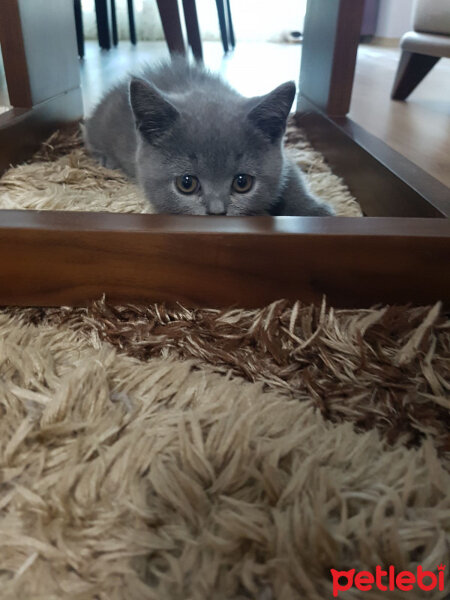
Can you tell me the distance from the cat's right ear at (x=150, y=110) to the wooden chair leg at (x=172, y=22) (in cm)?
156

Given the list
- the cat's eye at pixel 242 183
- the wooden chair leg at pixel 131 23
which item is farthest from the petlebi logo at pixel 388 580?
the wooden chair leg at pixel 131 23

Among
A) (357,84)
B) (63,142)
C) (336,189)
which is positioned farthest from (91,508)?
(357,84)

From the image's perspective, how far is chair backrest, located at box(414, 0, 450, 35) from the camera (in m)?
1.81

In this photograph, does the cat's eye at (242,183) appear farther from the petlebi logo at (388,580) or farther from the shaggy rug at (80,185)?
the petlebi logo at (388,580)

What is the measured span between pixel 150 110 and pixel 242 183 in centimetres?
20

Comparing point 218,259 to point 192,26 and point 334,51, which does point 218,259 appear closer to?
point 334,51

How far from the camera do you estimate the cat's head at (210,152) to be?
0.81m

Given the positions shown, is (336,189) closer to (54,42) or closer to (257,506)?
(257,506)

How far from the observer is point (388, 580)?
398 millimetres

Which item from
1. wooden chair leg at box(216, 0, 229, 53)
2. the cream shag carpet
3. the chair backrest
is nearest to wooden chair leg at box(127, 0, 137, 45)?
wooden chair leg at box(216, 0, 229, 53)

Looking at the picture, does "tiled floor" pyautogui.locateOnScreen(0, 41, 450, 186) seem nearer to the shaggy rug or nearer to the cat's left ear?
the shaggy rug

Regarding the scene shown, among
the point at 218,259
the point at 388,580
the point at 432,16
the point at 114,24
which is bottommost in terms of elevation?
the point at 388,580

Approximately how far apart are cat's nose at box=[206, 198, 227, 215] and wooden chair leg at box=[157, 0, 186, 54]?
169 centimetres

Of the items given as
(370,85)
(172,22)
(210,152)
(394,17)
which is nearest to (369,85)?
(370,85)
